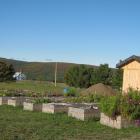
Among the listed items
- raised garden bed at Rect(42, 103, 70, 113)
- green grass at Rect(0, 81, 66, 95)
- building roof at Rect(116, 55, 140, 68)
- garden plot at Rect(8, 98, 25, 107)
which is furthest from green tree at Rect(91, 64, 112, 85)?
raised garden bed at Rect(42, 103, 70, 113)

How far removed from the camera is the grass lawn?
1234 centimetres

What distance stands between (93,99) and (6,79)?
157 feet

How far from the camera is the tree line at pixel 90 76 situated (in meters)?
57.3

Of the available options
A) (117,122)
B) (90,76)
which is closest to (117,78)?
(90,76)

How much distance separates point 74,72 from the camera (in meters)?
62.5

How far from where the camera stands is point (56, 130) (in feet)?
44.3

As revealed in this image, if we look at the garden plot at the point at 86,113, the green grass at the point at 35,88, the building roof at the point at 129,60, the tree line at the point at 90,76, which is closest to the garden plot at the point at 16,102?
the garden plot at the point at 86,113

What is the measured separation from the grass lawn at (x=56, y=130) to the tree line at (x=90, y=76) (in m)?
Result: 37.6

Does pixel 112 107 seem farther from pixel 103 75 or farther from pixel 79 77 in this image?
pixel 79 77

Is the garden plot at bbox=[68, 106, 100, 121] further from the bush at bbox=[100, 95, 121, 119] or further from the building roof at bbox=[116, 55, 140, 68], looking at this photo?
the building roof at bbox=[116, 55, 140, 68]

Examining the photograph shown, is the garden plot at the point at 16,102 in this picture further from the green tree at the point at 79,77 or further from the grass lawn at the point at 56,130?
the green tree at the point at 79,77

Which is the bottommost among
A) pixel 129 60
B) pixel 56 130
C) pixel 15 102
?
pixel 56 130

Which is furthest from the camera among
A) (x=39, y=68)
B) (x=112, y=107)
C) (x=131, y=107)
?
(x=39, y=68)

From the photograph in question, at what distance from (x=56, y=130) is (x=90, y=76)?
4740cm
